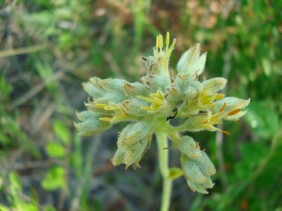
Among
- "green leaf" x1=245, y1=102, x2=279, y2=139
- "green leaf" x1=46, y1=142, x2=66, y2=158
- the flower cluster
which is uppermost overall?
the flower cluster

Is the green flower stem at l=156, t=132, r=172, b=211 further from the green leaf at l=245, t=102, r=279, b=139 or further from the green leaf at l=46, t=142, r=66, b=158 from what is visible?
the green leaf at l=46, t=142, r=66, b=158

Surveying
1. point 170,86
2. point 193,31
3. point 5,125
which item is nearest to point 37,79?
point 5,125

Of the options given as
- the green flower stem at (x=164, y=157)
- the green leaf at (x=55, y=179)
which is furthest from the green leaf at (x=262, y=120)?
the green leaf at (x=55, y=179)

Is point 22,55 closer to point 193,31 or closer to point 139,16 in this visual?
point 139,16

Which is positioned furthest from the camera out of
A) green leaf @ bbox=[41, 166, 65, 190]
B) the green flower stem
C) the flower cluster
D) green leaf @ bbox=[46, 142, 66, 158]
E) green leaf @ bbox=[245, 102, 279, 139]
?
green leaf @ bbox=[46, 142, 66, 158]

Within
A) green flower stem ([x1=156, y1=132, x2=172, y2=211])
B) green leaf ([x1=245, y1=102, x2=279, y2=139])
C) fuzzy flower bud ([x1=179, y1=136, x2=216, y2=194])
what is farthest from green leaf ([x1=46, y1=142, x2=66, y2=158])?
fuzzy flower bud ([x1=179, y1=136, x2=216, y2=194])

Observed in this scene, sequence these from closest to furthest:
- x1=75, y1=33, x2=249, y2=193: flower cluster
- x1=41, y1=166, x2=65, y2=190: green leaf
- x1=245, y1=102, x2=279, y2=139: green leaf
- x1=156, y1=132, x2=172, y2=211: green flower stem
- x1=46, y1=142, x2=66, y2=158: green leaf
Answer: x1=75, y1=33, x2=249, y2=193: flower cluster, x1=156, y1=132, x2=172, y2=211: green flower stem, x1=245, y1=102, x2=279, y2=139: green leaf, x1=41, y1=166, x2=65, y2=190: green leaf, x1=46, y1=142, x2=66, y2=158: green leaf

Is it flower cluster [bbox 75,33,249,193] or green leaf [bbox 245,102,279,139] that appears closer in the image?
flower cluster [bbox 75,33,249,193]

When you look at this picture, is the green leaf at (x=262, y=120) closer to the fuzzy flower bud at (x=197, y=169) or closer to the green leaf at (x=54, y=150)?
the fuzzy flower bud at (x=197, y=169)
